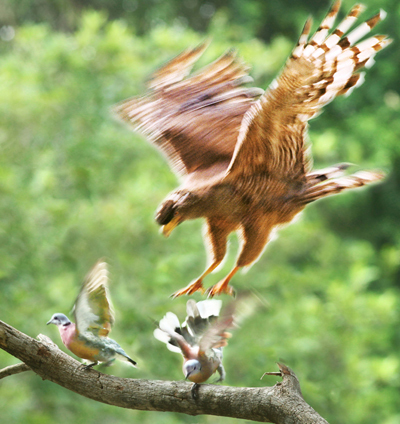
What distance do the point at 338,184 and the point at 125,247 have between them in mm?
2079

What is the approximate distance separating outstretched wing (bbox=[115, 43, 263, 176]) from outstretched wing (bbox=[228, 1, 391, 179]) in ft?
0.34

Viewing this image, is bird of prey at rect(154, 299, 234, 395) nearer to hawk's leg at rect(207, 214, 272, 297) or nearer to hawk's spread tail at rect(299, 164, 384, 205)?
hawk's leg at rect(207, 214, 272, 297)

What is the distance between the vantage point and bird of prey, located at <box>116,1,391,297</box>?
71 cm

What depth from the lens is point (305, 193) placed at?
80cm

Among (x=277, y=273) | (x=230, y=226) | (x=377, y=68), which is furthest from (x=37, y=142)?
(x=377, y=68)

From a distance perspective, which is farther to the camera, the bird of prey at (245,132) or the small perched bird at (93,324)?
the small perched bird at (93,324)

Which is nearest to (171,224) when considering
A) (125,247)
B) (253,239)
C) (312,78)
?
(253,239)

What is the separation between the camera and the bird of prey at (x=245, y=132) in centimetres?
71

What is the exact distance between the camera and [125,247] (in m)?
2.77

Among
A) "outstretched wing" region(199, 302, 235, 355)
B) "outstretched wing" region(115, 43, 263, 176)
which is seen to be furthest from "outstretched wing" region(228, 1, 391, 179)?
"outstretched wing" region(199, 302, 235, 355)

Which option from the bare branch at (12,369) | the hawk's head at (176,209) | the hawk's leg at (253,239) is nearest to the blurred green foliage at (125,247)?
the bare branch at (12,369)

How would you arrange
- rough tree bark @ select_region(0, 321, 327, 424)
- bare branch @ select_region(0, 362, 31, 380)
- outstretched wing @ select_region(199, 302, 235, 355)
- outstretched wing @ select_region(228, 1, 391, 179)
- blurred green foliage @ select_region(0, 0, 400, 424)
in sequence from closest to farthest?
1. outstretched wing @ select_region(228, 1, 391, 179)
2. outstretched wing @ select_region(199, 302, 235, 355)
3. rough tree bark @ select_region(0, 321, 327, 424)
4. bare branch @ select_region(0, 362, 31, 380)
5. blurred green foliage @ select_region(0, 0, 400, 424)

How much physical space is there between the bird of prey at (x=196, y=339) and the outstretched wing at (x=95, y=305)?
0.33 feet

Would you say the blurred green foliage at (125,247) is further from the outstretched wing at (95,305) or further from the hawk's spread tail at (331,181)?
the hawk's spread tail at (331,181)
